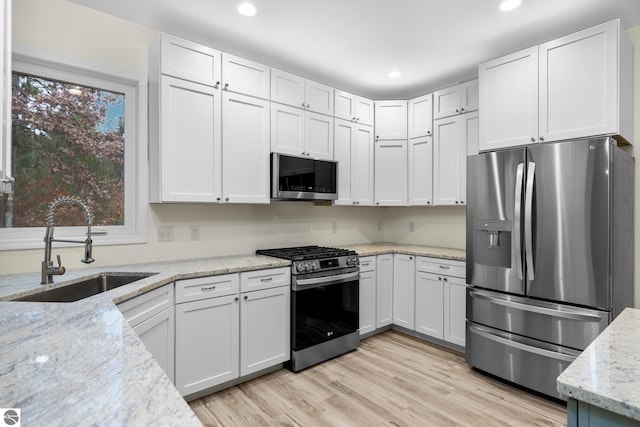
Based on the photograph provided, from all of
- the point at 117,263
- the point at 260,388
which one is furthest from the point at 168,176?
the point at 260,388

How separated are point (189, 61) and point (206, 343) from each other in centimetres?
205

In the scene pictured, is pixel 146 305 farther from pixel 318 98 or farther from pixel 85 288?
pixel 318 98

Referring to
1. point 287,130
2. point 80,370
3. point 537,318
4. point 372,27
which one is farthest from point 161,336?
point 372,27

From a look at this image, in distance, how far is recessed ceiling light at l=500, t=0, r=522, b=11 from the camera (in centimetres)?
223

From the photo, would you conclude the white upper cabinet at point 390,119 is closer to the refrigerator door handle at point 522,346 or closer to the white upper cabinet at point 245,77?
→ the white upper cabinet at point 245,77

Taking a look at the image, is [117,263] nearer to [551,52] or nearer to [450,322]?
[450,322]

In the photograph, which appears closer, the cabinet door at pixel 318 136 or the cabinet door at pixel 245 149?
the cabinet door at pixel 245 149

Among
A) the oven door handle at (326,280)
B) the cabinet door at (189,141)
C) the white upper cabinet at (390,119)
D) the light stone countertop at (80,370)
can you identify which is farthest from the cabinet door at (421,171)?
the light stone countertop at (80,370)

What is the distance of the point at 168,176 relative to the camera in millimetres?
2439

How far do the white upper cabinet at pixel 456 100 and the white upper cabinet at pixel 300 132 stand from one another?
114cm

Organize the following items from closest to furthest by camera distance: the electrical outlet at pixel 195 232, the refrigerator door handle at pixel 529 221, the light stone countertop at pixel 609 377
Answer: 1. the light stone countertop at pixel 609 377
2. the refrigerator door handle at pixel 529 221
3. the electrical outlet at pixel 195 232

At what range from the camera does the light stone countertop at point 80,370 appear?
1.98 feet

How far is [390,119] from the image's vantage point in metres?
3.86

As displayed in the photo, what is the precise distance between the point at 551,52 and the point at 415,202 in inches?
69.6
